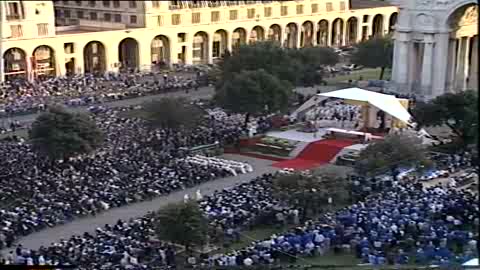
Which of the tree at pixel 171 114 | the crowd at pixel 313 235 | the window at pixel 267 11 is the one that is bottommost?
the crowd at pixel 313 235

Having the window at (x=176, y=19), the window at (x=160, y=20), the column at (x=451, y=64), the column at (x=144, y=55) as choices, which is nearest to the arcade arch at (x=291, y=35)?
the window at (x=176, y=19)

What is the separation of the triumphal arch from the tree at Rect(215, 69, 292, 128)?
476 inches

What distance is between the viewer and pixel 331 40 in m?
79.9

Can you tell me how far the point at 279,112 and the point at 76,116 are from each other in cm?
1357

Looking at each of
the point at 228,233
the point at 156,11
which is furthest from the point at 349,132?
the point at 156,11

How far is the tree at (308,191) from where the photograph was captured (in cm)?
2589

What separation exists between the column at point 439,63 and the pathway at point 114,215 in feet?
61.0

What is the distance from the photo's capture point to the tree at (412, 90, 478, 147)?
35406mm

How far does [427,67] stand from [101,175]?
2474cm

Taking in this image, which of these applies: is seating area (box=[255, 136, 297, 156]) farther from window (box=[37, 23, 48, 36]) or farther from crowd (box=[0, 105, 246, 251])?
window (box=[37, 23, 48, 36])

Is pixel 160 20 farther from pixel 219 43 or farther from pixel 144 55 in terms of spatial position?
pixel 219 43

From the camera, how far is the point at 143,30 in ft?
205

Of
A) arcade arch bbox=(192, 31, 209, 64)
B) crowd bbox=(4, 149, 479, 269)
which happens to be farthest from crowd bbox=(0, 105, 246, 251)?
arcade arch bbox=(192, 31, 209, 64)

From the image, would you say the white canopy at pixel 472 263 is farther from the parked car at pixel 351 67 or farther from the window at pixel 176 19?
the window at pixel 176 19
